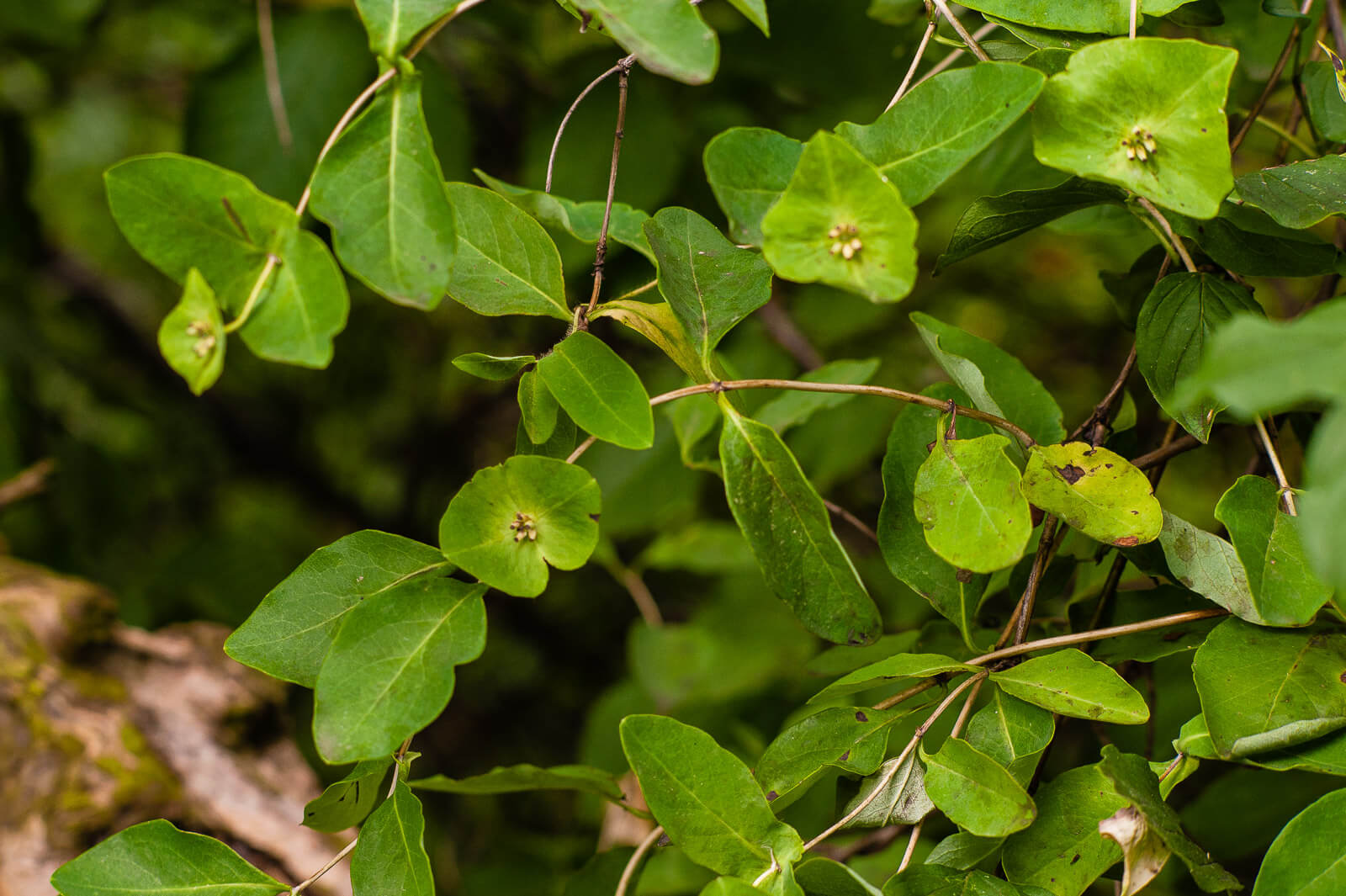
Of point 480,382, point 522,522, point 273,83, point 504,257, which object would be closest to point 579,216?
point 504,257

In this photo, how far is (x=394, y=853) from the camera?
455 millimetres

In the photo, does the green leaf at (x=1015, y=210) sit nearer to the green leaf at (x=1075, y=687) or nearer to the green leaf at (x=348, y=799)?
the green leaf at (x=1075, y=687)

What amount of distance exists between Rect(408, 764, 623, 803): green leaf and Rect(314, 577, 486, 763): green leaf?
0.34 feet

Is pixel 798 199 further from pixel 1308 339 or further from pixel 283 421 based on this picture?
pixel 283 421

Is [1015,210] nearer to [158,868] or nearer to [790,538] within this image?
[790,538]

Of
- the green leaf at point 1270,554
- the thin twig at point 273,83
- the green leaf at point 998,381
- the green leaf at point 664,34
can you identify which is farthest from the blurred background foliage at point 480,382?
the green leaf at point 664,34

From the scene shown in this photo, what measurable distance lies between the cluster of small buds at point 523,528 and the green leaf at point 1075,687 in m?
0.22

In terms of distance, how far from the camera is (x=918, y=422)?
1.66 feet

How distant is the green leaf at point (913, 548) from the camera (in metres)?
0.49

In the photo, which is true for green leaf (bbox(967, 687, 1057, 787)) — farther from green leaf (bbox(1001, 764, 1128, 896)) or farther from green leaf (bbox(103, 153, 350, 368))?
green leaf (bbox(103, 153, 350, 368))

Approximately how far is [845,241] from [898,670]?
0.64 feet

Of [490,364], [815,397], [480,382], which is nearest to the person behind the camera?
[490,364]

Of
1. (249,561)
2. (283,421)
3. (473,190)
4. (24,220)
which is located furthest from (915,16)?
(283,421)

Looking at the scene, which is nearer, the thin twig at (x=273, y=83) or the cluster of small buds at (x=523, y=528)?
the cluster of small buds at (x=523, y=528)
